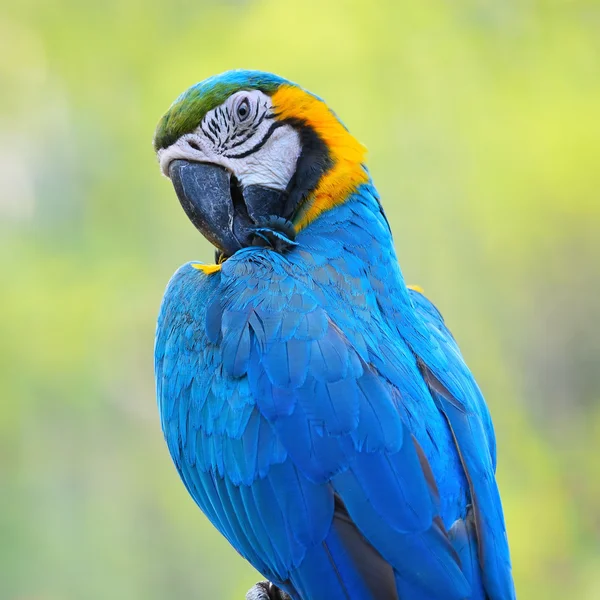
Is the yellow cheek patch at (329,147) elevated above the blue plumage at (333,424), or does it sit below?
above

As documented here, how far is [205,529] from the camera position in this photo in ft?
11.0

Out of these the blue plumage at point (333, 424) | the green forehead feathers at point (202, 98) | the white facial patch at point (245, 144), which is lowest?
the blue plumage at point (333, 424)

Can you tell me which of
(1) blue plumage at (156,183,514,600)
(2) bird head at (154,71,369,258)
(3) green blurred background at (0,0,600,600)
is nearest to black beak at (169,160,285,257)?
(2) bird head at (154,71,369,258)

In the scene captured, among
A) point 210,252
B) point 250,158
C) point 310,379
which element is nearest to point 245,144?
point 250,158

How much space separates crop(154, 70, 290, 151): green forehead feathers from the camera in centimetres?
183

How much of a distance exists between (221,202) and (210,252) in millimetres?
1519

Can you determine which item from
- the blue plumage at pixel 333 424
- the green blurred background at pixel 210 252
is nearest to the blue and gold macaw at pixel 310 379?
the blue plumage at pixel 333 424

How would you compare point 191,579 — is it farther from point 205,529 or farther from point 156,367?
point 156,367

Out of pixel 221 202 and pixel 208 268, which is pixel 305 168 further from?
pixel 208 268

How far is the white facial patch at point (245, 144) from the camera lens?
185 centimetres

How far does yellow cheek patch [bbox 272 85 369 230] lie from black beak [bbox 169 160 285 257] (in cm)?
9

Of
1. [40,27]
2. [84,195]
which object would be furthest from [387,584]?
[40,27]

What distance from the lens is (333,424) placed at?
1.43 meters

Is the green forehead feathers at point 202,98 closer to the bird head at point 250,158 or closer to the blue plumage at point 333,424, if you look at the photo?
the bird head at point 250,158
